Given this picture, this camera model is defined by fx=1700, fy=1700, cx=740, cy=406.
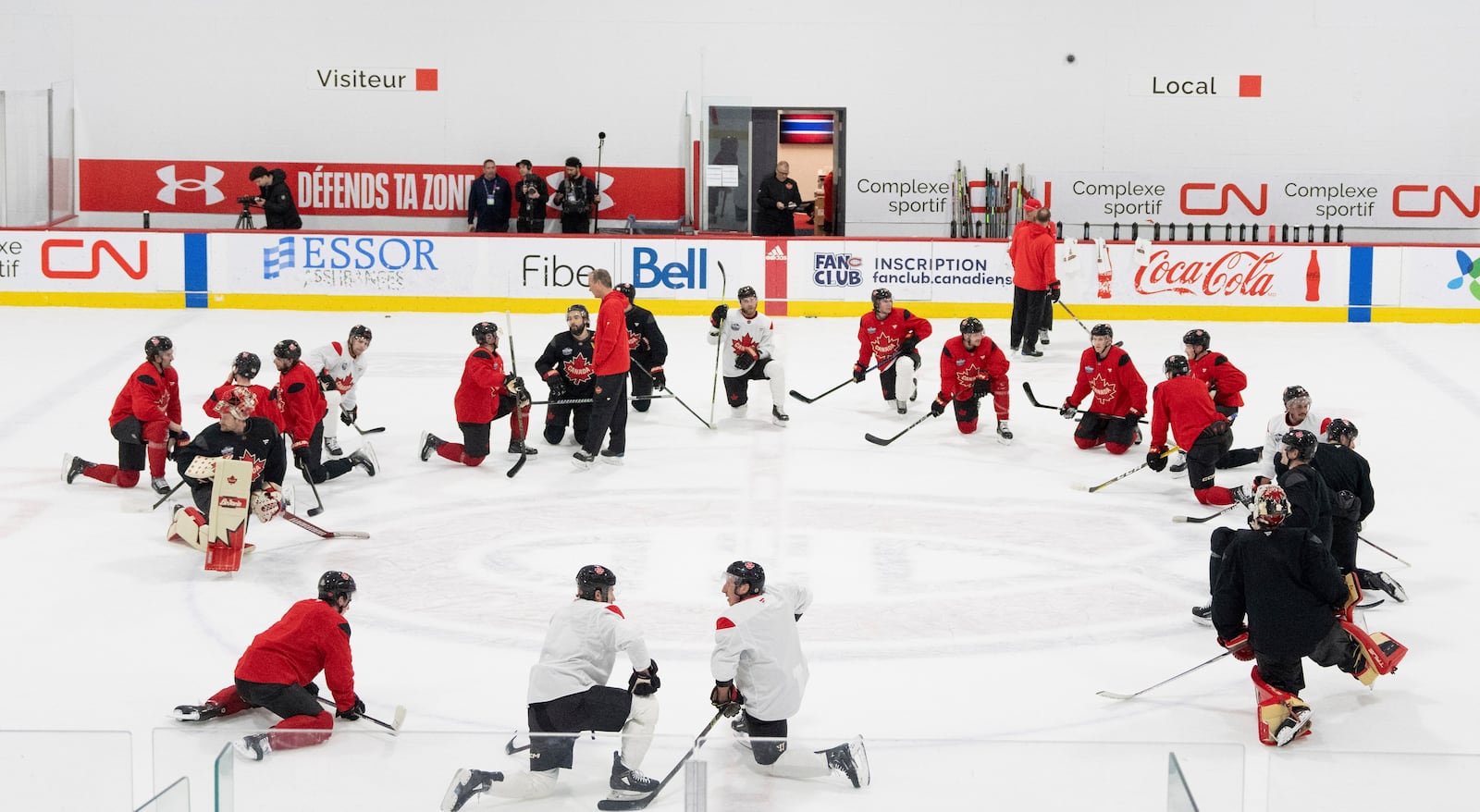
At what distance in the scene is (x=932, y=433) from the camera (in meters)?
13.0

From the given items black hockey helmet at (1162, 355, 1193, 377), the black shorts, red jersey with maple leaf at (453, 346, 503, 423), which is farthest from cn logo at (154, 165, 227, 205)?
the black shorts

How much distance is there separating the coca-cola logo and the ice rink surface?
349 cm

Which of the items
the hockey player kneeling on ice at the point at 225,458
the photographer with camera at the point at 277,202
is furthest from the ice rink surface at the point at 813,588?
the photographer with camera at the point at 277,202

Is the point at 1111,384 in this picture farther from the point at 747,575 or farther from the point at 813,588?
the point at 747,575

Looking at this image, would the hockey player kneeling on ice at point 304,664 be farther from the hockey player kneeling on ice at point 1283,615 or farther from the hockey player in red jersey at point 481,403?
the hockey player in red jersey at point 481,403

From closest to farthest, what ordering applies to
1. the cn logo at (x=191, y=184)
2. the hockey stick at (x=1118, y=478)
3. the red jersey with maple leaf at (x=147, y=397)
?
the red jersey with maple leaf at (x=147, y=397), the hockey stick at (x=1118, y=478), the cn logo at (x=191, y=184)

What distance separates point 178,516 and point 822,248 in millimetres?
10167

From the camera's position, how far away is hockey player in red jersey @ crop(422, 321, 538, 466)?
11414mm

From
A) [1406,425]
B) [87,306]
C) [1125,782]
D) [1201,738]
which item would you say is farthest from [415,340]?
[1125,782]

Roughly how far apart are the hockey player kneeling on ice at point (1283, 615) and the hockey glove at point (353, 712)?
3.52m

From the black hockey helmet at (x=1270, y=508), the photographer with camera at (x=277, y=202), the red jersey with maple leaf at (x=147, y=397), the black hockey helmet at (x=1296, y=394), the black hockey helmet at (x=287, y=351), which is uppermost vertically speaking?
the photographer with camera at (x=277, y=202)

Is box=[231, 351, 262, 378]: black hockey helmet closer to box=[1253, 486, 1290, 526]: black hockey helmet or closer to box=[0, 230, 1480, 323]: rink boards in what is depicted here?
box=[1253, 486, 1290, 526]: black hockey helmet

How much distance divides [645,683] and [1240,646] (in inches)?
100

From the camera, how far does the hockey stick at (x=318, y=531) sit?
9297mm
